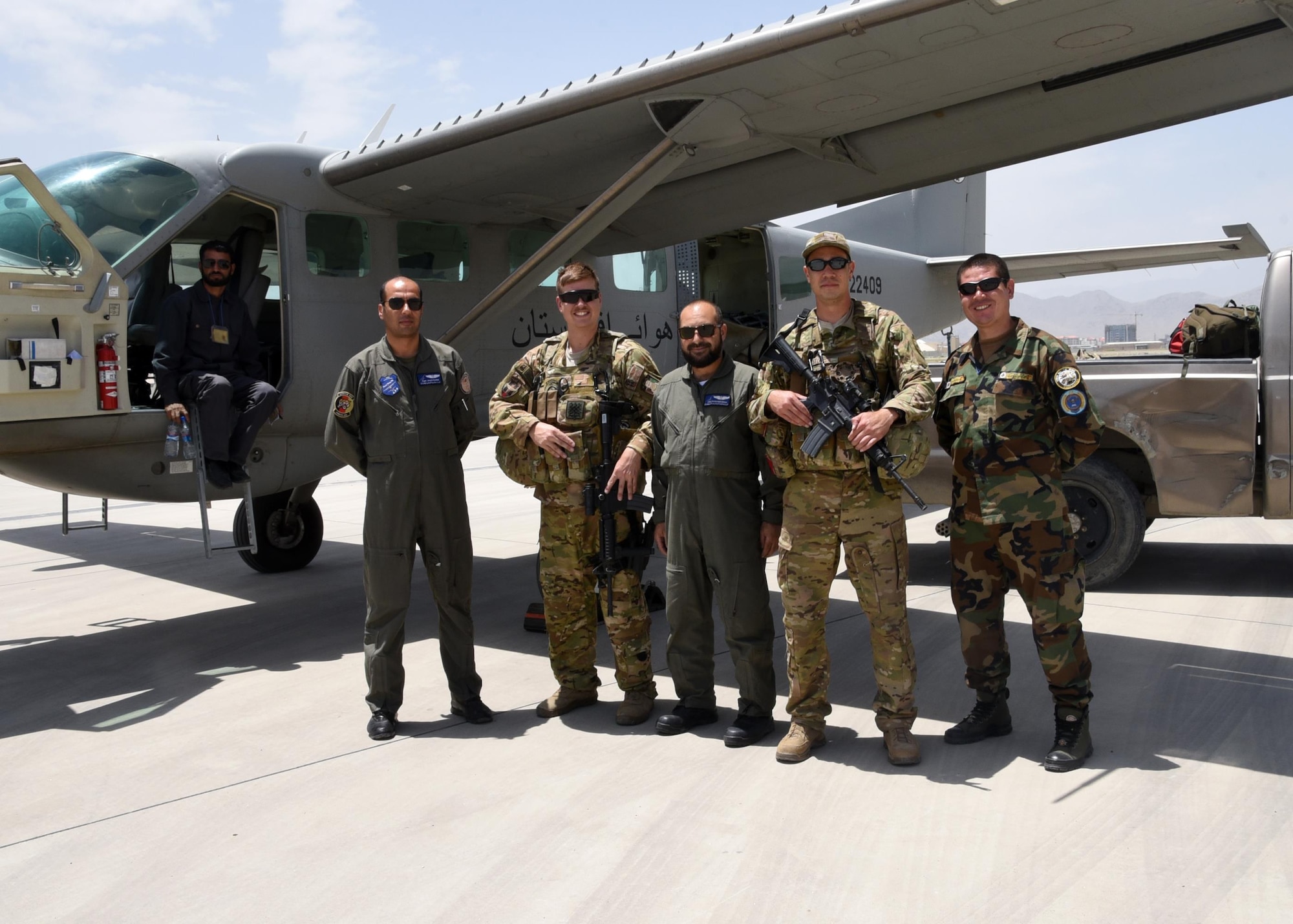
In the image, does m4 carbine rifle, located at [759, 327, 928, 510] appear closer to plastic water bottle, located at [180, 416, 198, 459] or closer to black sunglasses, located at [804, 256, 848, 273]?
black sunglasses, located at [804, 256, 848, 273]

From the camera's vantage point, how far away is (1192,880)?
316cm

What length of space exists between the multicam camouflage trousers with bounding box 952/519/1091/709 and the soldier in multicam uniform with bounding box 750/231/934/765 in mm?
339

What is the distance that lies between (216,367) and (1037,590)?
4711 millimetres

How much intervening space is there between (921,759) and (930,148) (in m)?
3.90

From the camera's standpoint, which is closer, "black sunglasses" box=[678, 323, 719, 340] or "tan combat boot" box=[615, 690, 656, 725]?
"black sunglasses" box=[678, 323, 719, 340]

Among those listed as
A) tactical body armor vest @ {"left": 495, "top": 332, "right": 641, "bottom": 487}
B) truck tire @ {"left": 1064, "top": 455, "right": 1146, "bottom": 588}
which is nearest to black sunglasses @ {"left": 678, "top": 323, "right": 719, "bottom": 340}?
tactical body armor vest @ {"left": 495, "top": 332, "right": 641, "bottom": 487}

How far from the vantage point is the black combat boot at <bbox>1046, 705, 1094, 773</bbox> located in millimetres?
4066

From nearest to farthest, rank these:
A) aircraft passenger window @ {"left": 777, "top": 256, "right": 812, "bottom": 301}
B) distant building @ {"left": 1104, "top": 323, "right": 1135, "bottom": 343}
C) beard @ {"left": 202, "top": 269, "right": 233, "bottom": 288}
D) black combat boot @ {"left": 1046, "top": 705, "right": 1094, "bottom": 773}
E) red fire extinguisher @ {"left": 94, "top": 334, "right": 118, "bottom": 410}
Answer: black combat boot @ {"left": 1046, "top": 705, "right": 1094, "bottom": 773} < red fire extinguisher @ {"left": 94, "top": 334, "right": 118, "bottom": 410} < beard @ {"left": 202, "top": 269, "right": 233, "bottom": 288} < aircraft passenger window @ {"left": 777, "top": 256, "right": 812, "bottom": 301} < distant building @ {"left": 1104, "top": 323, "right": 1135, "bottom": 343}

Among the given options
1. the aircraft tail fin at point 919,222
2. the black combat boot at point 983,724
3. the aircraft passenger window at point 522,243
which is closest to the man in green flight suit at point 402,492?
the black combat boot at point 983,724

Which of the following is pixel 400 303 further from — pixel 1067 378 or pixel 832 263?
pixel 1067 378

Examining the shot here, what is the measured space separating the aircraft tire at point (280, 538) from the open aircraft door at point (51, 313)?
3.11 metres

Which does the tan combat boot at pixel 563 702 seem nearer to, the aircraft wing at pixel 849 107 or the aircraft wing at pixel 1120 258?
the aircraft wing at pixel 849 107

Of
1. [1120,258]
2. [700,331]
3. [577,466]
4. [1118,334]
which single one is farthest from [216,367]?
[1118,334]

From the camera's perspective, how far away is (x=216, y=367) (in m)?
6.14
